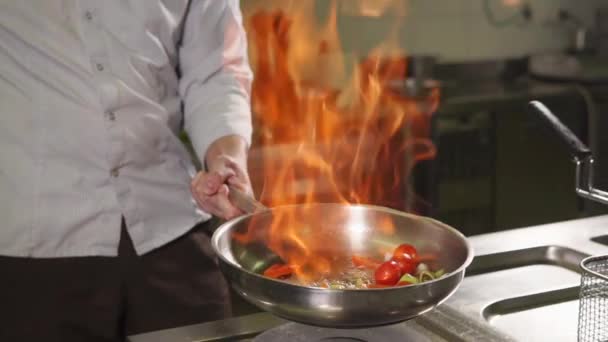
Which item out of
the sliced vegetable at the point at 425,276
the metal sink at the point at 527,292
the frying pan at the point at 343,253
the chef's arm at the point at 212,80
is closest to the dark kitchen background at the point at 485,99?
the chef's arm at the point at 212,80

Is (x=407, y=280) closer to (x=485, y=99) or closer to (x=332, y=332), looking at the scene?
(x=332, y=332)

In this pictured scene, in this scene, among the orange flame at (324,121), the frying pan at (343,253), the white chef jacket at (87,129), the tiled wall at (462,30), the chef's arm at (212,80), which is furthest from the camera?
the tiled wall at (462,30)

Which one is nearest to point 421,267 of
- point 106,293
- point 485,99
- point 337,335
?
point 337,335

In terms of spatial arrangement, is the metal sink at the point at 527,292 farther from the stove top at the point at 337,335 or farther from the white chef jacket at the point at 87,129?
the white chef jacket at the point at 87,129

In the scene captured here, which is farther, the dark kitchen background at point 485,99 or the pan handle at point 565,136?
the dark kitchen background at point 485,99

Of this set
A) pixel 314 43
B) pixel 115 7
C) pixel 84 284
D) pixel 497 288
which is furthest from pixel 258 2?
pixel 497 288

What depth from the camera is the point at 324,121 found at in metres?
3.12

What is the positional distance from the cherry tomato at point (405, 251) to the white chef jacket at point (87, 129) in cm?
52

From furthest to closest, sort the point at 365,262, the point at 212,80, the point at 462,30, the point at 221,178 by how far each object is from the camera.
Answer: the point at 462,30 → the point at 212,80 → the point at 221,178 → the point at 365,262

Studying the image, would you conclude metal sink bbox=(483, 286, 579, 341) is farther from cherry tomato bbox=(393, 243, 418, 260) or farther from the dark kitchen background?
the dark kitchen background

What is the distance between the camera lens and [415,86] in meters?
3.20

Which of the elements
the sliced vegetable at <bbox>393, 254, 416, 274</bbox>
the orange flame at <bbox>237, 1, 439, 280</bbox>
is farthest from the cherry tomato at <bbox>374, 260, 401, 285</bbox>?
the orange flame at <bbox>237, 1, 439, 280</bbox>

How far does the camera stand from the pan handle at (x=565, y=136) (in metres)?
1.17

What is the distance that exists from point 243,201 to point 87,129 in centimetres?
37
